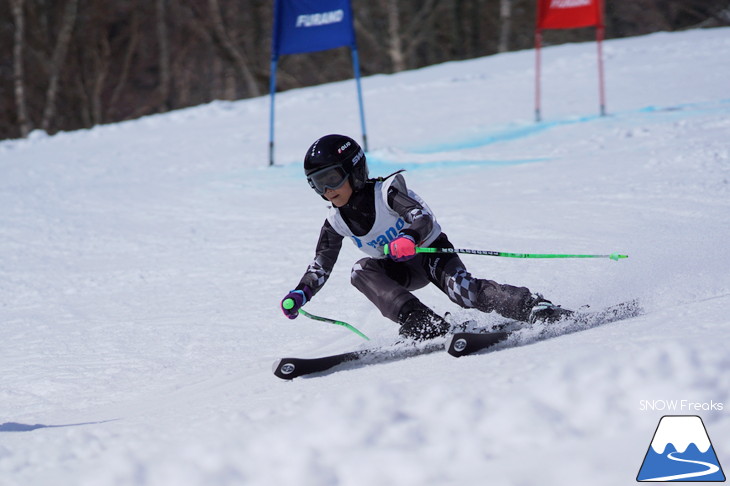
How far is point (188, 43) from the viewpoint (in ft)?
85.2

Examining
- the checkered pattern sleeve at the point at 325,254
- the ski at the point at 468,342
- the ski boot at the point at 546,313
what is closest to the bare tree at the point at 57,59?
the checkered pattern sleeve at the point at 325,254

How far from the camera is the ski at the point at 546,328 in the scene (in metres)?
3.44

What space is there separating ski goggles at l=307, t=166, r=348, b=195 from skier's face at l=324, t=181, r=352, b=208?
0.02m

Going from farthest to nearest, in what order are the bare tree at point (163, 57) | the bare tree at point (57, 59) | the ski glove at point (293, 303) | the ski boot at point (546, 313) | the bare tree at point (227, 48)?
1. the bare tree at point (163, 57)
2. the bare tree at point (227, 48)
3. the bare tree at point (57, 59)
4. the ski glove at point (293, 303)
5. the ski boot at point (546, 313)

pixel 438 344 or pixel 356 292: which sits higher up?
pixel 438 344

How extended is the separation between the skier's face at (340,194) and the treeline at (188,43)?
17.6 m

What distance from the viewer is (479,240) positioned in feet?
20.3

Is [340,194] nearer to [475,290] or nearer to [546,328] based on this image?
[475,290]

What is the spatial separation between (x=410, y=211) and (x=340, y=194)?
12.9 inches

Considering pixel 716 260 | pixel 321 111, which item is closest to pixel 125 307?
pixel 716 260

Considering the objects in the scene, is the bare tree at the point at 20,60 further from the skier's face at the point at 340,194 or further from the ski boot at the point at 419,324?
the ski boot at the point at 419,324

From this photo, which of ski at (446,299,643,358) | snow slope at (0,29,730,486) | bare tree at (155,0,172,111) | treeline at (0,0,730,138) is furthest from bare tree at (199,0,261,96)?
ski at (446,299,643,358)

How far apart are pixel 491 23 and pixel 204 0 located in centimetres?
857

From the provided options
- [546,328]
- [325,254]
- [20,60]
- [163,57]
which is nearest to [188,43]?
[163,57]
